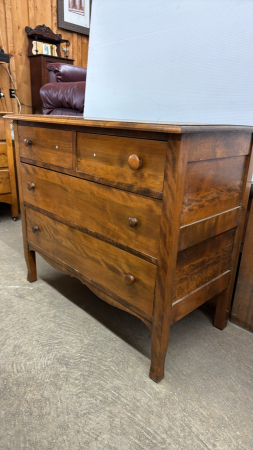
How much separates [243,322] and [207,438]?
0.59 m

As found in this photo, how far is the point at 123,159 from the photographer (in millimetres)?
953

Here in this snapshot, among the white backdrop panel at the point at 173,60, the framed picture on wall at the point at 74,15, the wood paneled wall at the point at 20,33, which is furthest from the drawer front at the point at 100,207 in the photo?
the framed picture on wall at the point at 74,15

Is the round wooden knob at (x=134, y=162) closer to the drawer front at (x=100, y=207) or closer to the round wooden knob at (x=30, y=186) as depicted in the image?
the drawer front at (x=100, y=207)

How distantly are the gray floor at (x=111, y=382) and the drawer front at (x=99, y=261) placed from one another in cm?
24

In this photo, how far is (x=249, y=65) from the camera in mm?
1157

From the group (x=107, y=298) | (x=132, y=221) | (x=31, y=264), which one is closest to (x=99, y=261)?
(x=107, y=298)

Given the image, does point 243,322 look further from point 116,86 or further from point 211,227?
point 116,86

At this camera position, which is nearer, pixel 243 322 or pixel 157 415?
pixel 157 415

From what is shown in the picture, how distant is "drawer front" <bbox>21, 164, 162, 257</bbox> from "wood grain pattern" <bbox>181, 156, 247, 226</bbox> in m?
0.10

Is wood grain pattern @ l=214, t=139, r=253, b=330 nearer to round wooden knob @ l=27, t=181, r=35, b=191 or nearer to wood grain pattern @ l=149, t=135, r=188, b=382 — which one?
wood grain pattern @ l=149, t=135, r=188, b=382

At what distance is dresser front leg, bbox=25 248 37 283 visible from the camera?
1616 millimetres

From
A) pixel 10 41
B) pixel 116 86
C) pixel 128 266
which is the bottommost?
pixel 128 266

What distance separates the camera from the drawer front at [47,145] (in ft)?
3.85

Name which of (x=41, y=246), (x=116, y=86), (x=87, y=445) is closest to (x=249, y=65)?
(x=116, y=86)
